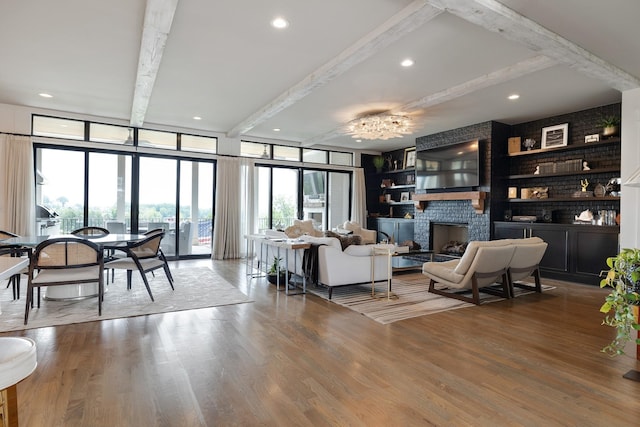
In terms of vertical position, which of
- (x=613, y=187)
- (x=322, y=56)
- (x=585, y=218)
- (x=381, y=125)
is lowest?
(x=585, y=218)

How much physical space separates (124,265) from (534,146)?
7.50 m

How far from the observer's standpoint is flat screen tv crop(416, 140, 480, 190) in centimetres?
733

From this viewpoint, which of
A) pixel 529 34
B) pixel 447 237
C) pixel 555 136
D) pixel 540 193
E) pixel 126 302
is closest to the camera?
pixel 529 34

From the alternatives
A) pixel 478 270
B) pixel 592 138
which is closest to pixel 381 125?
pixel 478 270

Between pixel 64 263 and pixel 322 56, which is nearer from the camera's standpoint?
pixel 64 263

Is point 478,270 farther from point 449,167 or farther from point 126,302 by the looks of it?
point 126,302

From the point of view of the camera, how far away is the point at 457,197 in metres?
7.57

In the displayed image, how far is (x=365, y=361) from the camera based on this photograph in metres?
2.74

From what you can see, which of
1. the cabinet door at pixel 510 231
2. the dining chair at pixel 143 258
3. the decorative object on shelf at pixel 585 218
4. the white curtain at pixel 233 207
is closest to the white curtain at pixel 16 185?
the dining chair at pixel 143 258

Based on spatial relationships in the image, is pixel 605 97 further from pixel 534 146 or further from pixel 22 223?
pixel 22 223

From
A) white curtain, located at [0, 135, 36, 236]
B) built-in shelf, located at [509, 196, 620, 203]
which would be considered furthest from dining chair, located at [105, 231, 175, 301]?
built-in shelf, located at [509, 196, 620, 203]

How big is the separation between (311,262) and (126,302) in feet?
Answer: 7.88

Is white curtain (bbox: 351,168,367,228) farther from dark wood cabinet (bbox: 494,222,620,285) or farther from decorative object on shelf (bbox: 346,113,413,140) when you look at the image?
dark wood cabinet (bbox: 494,222,620,285)

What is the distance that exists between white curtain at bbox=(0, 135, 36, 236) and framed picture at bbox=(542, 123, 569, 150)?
31.8 feet
